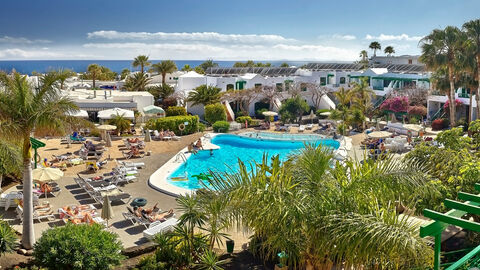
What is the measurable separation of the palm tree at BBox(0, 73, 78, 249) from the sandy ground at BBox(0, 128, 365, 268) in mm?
3395

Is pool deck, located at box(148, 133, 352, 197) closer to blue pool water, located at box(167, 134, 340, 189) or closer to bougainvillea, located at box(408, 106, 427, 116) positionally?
blue pool water, located at box(167, 134, 340, 189)

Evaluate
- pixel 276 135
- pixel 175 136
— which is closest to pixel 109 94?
pixel 175 136

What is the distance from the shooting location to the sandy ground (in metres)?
14.5

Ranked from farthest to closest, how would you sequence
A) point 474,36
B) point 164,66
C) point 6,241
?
point 164,66
point 474,36
point 6,241

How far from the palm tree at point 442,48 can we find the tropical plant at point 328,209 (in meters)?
23.7

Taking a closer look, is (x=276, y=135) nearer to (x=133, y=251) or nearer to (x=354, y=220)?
(x=133, y=251)

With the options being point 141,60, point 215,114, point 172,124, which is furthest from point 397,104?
point 141,60

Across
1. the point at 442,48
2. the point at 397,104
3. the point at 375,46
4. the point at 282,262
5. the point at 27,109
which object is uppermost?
the point at 375,46

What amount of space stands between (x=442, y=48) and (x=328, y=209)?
2618cm

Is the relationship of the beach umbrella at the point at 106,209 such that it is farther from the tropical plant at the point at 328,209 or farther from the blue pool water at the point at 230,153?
the blue pool water at the point at 230,153

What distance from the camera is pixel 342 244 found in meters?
7.78

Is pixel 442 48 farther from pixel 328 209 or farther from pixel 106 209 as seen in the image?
pixel 328 209

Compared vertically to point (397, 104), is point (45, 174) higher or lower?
lower

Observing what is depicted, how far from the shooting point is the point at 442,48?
30.8 meters
